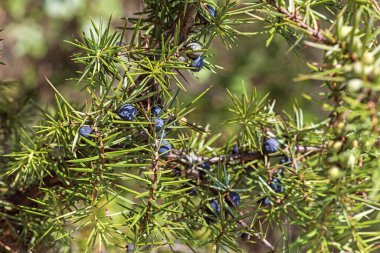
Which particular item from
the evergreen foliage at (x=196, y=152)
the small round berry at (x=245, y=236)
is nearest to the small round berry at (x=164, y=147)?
the evergreen foliage at (x=196, y=152)

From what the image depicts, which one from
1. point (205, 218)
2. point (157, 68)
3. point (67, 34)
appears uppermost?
point (67, 34)

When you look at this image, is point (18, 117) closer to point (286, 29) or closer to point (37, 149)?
point (37, 149)

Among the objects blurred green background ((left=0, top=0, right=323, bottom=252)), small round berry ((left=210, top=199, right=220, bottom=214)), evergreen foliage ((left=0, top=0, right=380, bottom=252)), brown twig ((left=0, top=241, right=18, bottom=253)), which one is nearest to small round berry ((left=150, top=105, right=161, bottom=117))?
evergreen foliage ((left=0, top=0, right=380, bottom=252))

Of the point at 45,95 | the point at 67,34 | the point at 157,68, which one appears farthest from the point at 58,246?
the point at 67,34

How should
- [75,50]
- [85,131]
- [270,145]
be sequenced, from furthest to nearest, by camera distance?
[75,50] → [270,145] → [85,131]

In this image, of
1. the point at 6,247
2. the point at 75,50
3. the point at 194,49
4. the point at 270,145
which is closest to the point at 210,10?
the point at 194,49

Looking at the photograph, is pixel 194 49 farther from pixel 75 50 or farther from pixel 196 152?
pixel 75 50

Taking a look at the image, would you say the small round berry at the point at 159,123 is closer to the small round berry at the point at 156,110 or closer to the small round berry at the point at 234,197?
the small round berry at the point at 156,110
